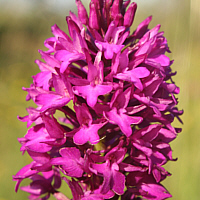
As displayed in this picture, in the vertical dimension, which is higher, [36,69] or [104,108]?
[36,69]

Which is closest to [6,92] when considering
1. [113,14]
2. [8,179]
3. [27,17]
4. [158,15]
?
[27,17]

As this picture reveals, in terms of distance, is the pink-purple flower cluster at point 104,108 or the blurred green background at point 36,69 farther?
the blurred green background at point 36,69

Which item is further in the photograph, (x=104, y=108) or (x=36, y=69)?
(x=36, y=69)

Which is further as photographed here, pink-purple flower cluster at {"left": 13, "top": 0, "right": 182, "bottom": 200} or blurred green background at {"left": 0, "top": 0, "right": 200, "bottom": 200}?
blurred green background at {"left": 0, "top": 0, "right": 200, "bottom": 200}
